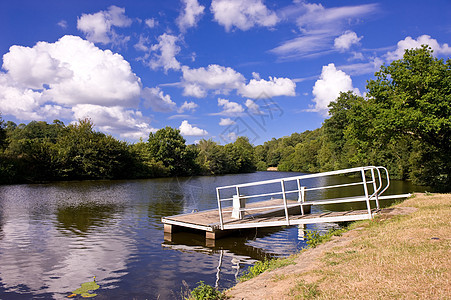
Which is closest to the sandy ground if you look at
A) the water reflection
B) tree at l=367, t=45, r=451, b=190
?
the water reflection

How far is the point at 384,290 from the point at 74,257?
9104mm

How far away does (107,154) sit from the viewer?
50.2 meters

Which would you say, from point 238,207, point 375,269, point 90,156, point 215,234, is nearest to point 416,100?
point 238,207

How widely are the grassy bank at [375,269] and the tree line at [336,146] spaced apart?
1226 centimetres

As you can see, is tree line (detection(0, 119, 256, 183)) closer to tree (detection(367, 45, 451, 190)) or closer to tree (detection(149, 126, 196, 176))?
tree (detection(149, 126, 196, 176))

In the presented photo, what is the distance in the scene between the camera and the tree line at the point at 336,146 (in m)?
17.9

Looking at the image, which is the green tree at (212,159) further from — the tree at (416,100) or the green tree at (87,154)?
the tree at (416,100)

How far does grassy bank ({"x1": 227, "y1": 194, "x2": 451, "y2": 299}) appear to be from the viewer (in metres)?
4.21

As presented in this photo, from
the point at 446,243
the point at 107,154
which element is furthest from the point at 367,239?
the point at 107,154

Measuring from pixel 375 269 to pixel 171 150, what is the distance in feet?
206

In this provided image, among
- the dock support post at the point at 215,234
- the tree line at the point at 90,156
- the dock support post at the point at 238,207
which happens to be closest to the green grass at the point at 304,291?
the dock support post at the point at 215,234

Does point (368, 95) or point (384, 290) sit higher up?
point (368, 95)

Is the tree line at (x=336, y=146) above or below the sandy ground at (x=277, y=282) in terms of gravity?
above

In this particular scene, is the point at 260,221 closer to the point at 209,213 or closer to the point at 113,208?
the point at 209,213
